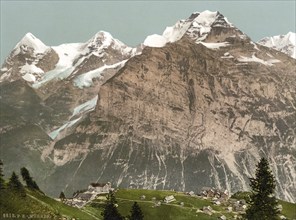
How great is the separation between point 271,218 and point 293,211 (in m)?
94.1

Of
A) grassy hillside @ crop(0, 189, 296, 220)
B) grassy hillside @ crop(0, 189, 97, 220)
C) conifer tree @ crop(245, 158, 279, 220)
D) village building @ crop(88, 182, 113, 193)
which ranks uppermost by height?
village building @ crop(88, 182, 113, 193)

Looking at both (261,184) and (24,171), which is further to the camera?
(24,171)

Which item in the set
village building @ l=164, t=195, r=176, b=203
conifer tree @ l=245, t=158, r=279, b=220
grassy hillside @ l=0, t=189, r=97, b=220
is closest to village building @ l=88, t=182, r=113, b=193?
village building @ l=164, t=195, r=176, b=203

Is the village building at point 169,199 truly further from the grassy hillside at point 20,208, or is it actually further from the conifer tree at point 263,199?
the grassy hillside at point 20,208

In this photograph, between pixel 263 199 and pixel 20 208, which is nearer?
pixel 20 208

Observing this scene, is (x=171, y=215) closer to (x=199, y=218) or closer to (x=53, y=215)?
(x=199, y=218)

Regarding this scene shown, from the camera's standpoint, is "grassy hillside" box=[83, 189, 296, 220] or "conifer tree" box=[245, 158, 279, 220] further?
"grassy hillside" box=[83, 189, 296, 220]

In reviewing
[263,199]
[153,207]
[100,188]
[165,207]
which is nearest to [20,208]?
[263,199]

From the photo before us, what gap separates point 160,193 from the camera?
600 ft

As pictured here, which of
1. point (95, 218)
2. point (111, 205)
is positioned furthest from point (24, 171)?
point (111, 205)

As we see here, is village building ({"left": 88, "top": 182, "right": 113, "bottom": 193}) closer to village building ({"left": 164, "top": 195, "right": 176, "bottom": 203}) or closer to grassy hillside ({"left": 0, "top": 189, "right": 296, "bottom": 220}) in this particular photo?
grassy hillside ({"left": 0, "top": 189, "right": 296, "bottom": 220})

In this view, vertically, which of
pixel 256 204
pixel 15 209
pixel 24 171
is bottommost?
pixel 15 209

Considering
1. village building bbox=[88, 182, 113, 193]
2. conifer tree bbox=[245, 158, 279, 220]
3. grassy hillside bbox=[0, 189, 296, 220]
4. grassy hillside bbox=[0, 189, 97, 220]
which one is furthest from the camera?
village building bbox=[88, 182, 113, 193]

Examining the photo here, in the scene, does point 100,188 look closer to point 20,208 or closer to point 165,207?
point 165,207
